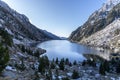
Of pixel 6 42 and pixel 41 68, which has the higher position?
pixel 6 42

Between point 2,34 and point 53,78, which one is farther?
point 2,34

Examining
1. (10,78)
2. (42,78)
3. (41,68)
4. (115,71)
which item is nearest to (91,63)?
(115,71)

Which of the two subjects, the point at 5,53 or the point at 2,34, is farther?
the point at 2,34

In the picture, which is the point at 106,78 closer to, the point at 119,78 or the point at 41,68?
the point at 119,78

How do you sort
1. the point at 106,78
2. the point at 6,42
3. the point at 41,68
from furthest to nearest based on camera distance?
the point at 6,42
the point at 106,78
the point at 41,68

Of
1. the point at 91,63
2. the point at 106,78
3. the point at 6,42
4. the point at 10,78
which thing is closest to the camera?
the point at 10,78

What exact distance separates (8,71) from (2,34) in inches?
1586

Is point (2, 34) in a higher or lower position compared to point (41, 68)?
higher

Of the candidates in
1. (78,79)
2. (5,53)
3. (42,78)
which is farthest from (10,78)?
(78,79)

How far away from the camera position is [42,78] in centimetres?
5012

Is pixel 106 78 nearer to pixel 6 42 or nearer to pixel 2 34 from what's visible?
pixel 6 42

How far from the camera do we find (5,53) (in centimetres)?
4256

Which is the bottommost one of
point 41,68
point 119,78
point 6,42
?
point 119,78

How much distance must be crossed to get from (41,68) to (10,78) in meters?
17.2
